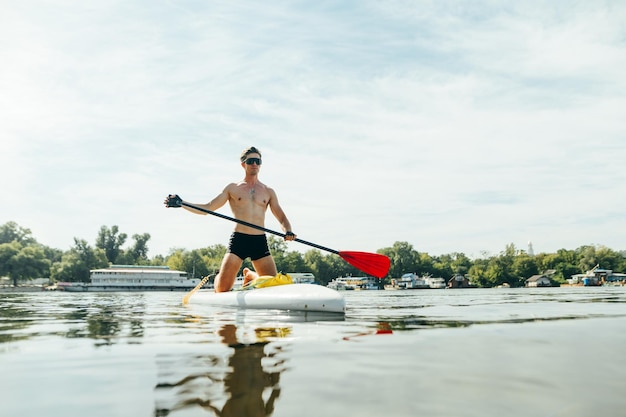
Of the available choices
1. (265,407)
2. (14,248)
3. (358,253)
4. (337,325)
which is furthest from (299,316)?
(14,248)

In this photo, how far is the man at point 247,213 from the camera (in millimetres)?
10211

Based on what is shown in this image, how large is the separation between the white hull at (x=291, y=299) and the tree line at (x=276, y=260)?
9633 centimetres

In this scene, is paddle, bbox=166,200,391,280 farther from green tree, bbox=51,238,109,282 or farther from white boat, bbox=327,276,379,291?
white boat, bbox=327,276,379,291

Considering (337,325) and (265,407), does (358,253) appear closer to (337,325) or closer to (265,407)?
(337,325)

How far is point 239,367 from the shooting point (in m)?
3.12

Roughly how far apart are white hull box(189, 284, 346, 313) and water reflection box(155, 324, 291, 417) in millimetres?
3416

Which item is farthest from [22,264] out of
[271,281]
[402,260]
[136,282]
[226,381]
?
[226,381]

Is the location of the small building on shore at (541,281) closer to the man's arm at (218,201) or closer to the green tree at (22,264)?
the green tree at (22,264)

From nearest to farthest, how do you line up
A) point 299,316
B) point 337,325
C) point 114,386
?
1. point 114,386
2. point 337,325
3. point 299,316

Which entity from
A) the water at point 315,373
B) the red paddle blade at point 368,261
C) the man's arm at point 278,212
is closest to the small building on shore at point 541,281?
the red paddle blade at point 368,261

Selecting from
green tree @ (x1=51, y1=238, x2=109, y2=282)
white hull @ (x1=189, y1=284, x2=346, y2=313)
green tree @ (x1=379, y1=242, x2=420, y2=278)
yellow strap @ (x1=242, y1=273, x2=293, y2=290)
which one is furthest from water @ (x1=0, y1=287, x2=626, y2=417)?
green tree @ (x1=379, y1=242, x2=420, y2=278)

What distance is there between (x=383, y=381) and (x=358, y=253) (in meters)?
7.93

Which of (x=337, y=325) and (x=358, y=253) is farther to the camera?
(x=358, y=253)

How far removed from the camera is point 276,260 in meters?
115
